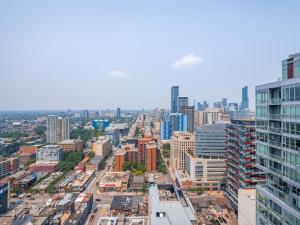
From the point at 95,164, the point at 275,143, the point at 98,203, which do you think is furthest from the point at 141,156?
the point at 275,143

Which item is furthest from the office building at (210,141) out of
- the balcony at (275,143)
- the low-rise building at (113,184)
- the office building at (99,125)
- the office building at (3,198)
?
the office building at (99,125)

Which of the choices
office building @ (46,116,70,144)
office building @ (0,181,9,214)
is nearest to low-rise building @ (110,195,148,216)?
office building @ (0,181,9,214)

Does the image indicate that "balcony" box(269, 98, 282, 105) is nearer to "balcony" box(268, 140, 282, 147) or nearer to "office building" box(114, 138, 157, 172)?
"balcony" box(268, 140, 282, 147)

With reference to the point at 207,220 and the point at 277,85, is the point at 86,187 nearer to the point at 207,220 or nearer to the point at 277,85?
the point at 207,220

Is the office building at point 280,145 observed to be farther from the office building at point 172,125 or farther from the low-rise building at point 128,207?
the office building at point 172,125

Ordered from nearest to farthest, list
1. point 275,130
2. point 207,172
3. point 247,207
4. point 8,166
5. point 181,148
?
1. point 275,130
2. point 247,207
3. point 207,172
4. point 8,166
5. point 181,148

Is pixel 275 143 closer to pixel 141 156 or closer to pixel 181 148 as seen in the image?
pixel 181 148
